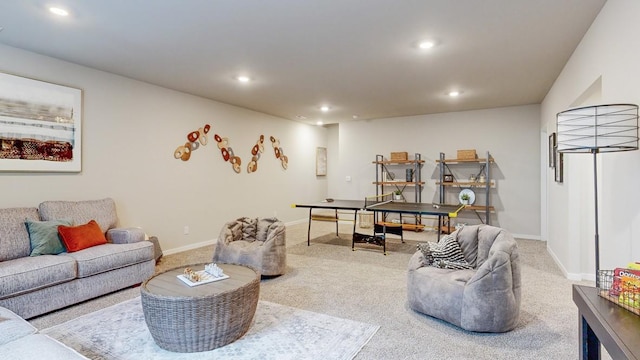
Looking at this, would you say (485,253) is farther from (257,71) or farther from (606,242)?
(257,71)

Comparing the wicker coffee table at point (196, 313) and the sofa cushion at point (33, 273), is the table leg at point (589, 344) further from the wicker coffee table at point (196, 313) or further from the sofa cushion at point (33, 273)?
the sofa cushion at point (33, 273)

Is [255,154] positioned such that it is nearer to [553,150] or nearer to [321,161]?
[321,161]

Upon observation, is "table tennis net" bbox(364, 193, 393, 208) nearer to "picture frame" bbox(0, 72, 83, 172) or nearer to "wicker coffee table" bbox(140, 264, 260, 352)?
"wicker coffee table" bbox(140, 264, 260, 352)

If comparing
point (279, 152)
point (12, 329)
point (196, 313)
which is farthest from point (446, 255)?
point (279, 152)

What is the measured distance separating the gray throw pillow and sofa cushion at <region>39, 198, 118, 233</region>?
366cm

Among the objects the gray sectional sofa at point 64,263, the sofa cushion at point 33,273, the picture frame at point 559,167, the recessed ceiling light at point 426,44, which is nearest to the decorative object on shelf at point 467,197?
the picture frame at point 559,167

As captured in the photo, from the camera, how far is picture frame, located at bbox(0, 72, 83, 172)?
3.52 metres

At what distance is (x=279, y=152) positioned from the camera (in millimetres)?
7668

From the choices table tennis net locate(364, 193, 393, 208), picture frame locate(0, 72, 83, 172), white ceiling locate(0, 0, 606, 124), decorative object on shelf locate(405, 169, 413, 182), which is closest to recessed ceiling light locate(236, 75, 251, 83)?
white ceiling locate(0, 0, 606, 124)

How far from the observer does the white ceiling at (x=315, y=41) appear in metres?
2.75

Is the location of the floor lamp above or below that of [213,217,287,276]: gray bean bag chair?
above

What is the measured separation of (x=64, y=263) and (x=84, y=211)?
1.05m

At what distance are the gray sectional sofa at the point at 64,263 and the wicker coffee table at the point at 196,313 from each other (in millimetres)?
1183

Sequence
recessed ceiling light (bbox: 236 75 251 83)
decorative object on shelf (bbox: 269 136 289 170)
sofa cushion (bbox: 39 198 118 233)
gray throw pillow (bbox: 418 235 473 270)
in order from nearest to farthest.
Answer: gray throw pillow (bbox: 418 235 473 270) < sofa cushion (bbox: 39 198 118 233) < recessed ceiling light (bbox: 236 75 251 83) < decorative object on shelf (bbox: 269 136 289 170)
